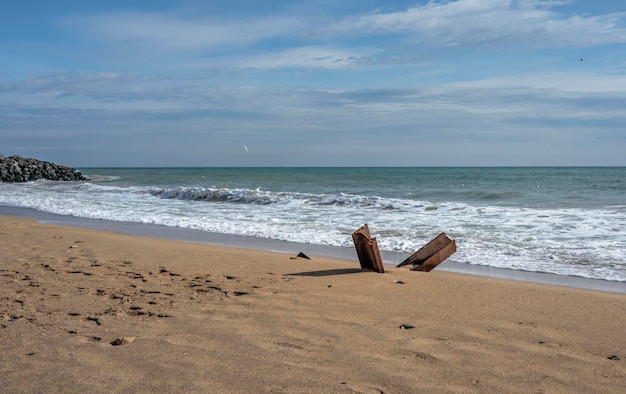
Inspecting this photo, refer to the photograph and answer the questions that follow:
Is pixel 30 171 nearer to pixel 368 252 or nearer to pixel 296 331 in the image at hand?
pixel 368 252

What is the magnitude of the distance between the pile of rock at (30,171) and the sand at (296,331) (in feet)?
136

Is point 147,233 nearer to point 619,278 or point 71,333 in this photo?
point 71,333

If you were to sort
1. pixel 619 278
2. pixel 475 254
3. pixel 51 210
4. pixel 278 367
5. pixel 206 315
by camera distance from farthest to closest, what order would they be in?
pixel 51 210, pixel 475 254, pixel 619 278, pixel 206 315, pixel 278 367

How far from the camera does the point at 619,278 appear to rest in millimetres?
7160

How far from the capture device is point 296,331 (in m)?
4.43

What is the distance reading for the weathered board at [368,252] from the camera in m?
6.86

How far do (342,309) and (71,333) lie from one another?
2.24 meters

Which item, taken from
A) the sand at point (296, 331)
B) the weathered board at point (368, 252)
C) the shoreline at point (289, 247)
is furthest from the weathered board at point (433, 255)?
the weathered board at point (368, 252)

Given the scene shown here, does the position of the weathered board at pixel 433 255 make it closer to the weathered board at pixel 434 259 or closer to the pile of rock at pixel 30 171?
the weathered board at pixel 434 259

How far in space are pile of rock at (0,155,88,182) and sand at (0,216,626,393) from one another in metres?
41.3

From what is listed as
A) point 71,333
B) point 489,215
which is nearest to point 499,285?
point 71,333

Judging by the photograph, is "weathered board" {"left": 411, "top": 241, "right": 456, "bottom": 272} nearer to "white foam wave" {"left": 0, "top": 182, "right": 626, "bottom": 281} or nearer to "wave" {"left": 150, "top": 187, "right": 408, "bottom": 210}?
"white foam wave" {"left": 0, "top": 182, "right": 626, "bottom": 281}

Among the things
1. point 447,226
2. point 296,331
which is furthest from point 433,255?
point 447,226

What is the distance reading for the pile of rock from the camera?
43.7 m
